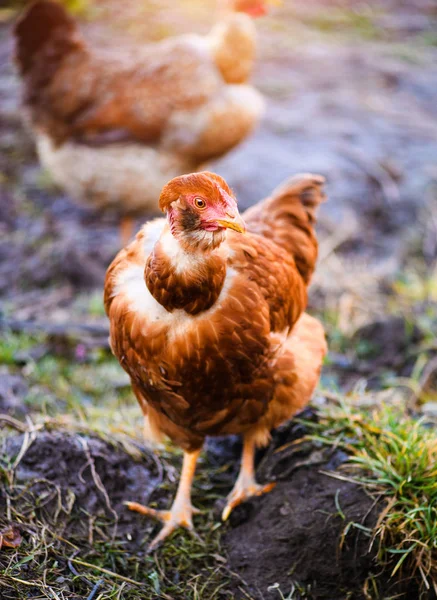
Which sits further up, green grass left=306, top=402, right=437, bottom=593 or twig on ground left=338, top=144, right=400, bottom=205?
green grass left=306, top=402, right=437, bottom=593

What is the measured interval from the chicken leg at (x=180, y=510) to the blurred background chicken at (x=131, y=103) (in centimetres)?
290

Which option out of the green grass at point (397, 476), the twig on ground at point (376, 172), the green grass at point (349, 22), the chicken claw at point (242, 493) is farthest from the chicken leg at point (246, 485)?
the green grass at point (349, 22)

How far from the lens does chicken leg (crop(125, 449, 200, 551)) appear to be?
2672 millimetres

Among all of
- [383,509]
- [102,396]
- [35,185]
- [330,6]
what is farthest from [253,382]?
[330,6]

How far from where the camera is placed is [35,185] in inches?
247

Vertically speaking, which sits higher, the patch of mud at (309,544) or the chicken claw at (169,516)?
the patch of mud at (309,544)

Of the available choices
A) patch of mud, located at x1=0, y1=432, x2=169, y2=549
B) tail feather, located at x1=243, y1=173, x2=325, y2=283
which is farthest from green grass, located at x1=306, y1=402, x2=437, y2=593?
patch of mud, located at x1=0, y1=432, x2=169, y2=549

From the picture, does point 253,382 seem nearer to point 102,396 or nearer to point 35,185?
point 102,396

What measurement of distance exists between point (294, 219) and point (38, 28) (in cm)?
344

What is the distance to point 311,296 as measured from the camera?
16.0 feet

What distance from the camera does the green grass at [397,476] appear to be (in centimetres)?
234

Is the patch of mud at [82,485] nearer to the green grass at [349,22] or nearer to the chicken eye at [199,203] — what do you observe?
the chicken eye at [199,203]

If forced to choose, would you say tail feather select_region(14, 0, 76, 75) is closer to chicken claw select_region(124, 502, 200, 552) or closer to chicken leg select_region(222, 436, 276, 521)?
chicken leg select_region(222, 436, 276, 521)

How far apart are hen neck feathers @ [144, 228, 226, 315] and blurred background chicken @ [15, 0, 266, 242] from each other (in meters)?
3.12
